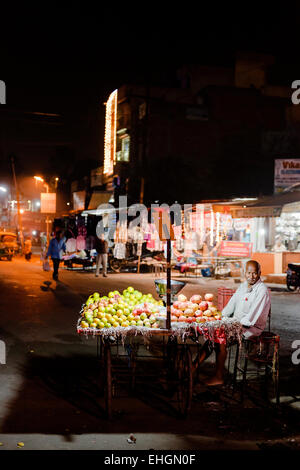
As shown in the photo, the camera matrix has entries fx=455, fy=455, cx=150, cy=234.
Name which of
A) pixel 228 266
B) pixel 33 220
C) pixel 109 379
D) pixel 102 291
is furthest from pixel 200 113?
pixel 33 220

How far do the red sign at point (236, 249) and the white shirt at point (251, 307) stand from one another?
1337 cm

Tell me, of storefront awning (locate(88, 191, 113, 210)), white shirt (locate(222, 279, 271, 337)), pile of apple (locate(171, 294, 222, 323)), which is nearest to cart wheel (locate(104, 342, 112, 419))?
pile of apple (locate(171, 294, 222, 323))

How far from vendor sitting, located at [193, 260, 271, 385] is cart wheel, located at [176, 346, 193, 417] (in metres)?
0.27

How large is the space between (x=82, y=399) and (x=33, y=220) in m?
75.1

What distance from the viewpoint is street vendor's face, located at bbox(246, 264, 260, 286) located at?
6.24 m

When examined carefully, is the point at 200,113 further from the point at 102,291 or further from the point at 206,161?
the point at 102,291

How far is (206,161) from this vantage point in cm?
3453

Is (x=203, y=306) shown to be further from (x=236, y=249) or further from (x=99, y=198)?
(x=99, y=198)

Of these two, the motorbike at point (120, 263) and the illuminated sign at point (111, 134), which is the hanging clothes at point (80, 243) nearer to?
the motorbike at point (120, 263)

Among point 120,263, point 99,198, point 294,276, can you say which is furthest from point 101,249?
point 99,198

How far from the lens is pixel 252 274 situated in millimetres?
6242

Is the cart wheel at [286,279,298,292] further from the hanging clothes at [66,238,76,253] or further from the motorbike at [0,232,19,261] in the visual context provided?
the motorbike at [0,232,19,261]

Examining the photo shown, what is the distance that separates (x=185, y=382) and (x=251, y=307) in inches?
51.9

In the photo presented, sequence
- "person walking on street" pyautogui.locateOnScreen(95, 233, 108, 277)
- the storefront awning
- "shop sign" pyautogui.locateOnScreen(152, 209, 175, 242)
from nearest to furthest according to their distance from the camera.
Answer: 1. "shop sign" pyautogui.locateOnScreen(152, 209, 175, 242)
2. "person walking on street" pyautogui.locateOnScreen(95, 233, 108, 277)
3. the storefront awning
